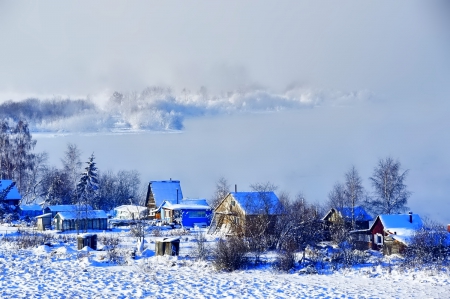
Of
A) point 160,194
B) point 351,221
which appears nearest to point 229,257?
point 351,221

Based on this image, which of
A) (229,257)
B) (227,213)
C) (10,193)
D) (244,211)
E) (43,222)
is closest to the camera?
(229,257)

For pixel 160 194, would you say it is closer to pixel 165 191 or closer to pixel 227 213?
pixel 165 191

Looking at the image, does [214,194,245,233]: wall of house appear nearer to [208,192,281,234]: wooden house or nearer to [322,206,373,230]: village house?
[208,192,281,234]: wooden house

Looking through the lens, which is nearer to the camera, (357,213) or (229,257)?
Result: (229,257)

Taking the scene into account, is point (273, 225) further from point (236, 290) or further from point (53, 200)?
point (53, 200)

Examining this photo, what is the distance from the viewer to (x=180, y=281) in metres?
17.1

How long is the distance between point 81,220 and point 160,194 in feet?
55.4

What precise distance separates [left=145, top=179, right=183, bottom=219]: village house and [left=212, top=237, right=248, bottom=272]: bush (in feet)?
110

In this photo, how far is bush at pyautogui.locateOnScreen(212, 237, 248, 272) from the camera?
63.1ft

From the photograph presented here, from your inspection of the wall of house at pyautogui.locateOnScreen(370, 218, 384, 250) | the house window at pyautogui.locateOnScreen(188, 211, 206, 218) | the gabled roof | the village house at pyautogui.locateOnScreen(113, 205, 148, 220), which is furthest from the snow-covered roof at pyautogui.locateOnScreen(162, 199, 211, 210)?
the wall of house at pyautogui.locateOnScreen(370, 218, 384, 250)

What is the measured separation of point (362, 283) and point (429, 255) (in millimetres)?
5254

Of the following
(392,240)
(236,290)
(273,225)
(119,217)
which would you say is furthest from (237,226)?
(119,217)

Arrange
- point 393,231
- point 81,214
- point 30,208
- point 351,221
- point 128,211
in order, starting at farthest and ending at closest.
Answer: point 30,208
point 128,211
point 81,214
point 351,221
point 393,231

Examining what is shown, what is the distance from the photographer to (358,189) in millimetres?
38594
